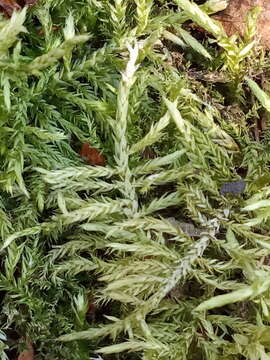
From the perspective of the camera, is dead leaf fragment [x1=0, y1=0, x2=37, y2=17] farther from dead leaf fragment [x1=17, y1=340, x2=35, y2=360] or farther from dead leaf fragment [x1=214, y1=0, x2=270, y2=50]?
dead leaf fragment [x1=17, y1=340, x2=35, y2=360]

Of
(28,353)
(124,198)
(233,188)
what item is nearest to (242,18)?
(233,188)

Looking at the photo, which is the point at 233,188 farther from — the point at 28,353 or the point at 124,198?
the point at 28,353

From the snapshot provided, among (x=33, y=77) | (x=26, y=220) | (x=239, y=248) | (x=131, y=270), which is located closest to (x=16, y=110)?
(x=33, y=77)

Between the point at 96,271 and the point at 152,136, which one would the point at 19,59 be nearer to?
the point at 152,136

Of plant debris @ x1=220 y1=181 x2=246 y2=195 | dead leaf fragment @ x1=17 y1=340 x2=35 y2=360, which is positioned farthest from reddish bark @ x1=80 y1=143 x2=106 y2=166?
dead leaf fragment @ x1=17 y1=340 x2=35 y2=360

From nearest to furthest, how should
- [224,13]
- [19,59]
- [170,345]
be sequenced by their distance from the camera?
[170,345] < [19,59] < [224,13]
